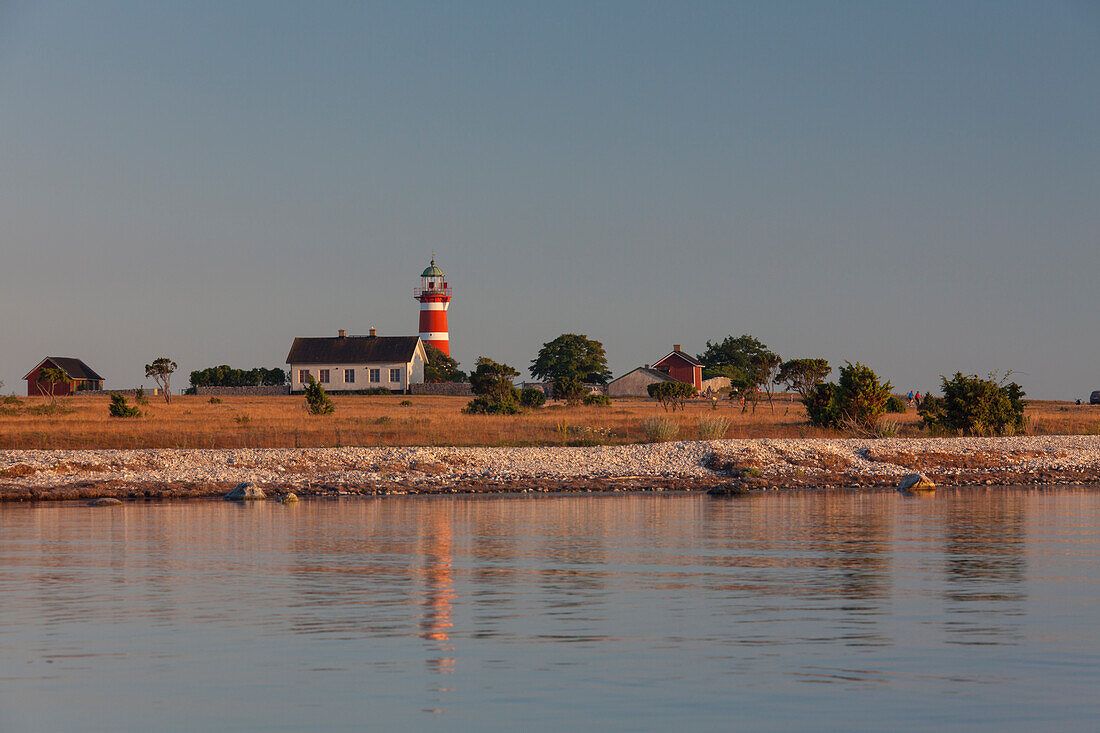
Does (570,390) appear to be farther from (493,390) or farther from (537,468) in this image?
(537,468)

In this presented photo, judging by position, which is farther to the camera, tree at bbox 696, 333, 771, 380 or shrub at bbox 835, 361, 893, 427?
tree at bbox 696, 333, 771, 380

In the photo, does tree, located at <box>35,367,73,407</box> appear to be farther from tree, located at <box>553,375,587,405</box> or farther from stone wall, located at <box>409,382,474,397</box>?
tree, located at <box>553,375,587,405</box>

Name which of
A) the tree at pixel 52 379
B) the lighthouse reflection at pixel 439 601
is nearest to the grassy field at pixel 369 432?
the lighthouse reflection at pixel 439 601

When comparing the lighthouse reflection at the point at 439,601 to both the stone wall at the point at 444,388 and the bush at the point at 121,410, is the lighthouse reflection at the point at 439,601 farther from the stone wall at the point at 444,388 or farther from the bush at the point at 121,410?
the stone wall at the point at 444,388

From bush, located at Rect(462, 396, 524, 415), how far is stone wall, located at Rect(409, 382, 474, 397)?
30.1m

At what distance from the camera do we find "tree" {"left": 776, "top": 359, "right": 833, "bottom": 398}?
7231 cm

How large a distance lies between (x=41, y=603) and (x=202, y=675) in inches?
173

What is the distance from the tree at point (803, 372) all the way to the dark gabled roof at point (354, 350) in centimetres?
3780

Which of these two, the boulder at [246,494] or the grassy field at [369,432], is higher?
the grassy field at [369,432]

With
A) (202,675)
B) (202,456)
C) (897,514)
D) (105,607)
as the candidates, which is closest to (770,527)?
(897,514)

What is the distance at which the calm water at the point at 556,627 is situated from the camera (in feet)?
28.5

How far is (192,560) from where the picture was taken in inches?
683

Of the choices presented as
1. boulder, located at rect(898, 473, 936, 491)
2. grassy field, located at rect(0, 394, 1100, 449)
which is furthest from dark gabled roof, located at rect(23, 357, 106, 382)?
boulder, located at rect(898, 473, 936, 491)

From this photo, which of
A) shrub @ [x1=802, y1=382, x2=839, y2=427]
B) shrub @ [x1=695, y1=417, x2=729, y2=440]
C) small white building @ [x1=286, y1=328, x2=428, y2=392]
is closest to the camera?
shrub @ [x1=695, y1=417, x2=729, y2=440]
